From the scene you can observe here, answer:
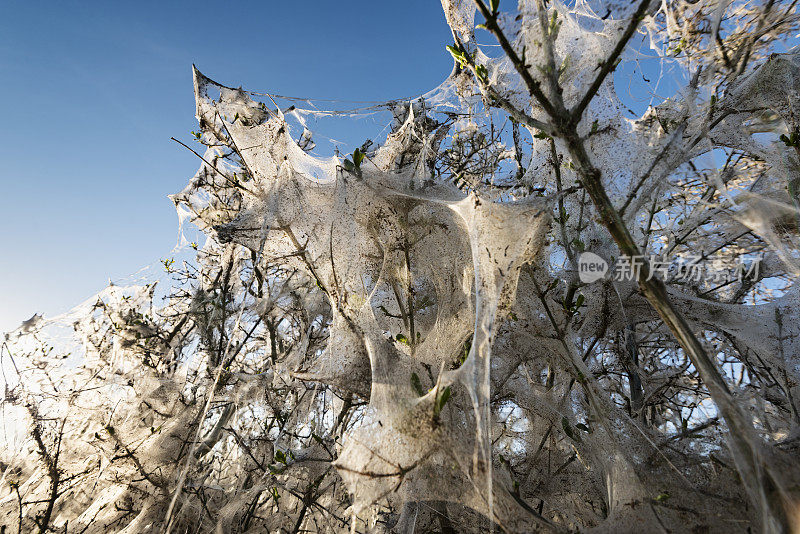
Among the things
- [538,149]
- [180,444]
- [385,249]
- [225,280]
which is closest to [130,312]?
[225,280]

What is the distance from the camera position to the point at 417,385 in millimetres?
2152

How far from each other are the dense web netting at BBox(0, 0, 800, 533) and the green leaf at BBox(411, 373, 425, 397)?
2.6 inches

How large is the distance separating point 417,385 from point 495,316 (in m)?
0.64

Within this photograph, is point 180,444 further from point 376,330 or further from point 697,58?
point 697,58

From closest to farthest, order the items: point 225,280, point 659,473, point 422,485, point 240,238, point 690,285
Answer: point 422,485 → point 659,473 → point 240,238 → point 690,285 → point 225,280

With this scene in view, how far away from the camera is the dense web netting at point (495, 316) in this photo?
191cm

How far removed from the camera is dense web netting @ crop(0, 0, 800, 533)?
6.25 feet

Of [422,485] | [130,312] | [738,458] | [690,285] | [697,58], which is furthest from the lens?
[130,312]

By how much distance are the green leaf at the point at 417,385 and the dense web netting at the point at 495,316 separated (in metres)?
0.07

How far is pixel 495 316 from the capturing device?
A: 6.22 ft

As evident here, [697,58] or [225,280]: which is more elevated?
[697,58]

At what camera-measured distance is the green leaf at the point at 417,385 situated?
2.13 metres

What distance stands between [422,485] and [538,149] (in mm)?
3487

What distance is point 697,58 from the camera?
284cm
